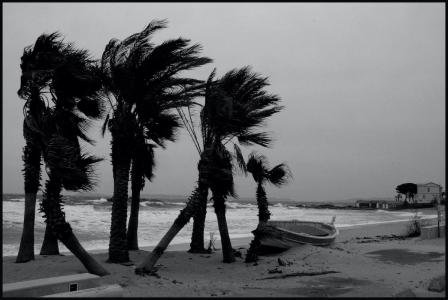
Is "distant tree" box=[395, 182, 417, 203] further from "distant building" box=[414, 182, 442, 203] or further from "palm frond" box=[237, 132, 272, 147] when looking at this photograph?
"palm frond" box=[237, 132, 272, 147]

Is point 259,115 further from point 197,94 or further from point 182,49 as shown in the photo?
point 182,49

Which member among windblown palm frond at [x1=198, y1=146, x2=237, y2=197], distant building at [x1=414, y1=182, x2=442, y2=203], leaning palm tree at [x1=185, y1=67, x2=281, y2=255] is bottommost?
distant building at [x1=414, y1=182, x2=442, y2=203]

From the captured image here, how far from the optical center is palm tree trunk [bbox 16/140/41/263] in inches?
417

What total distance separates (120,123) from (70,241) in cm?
338

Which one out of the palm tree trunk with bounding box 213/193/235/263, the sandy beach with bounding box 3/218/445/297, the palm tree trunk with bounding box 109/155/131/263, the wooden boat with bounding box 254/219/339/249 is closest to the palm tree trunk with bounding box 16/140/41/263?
the sandy beach with bounding box 3/218/445/297

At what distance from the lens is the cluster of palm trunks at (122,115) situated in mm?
10234

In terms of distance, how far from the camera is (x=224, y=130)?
38.6 feet

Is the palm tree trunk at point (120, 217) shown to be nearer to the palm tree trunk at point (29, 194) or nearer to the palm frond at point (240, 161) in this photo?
the palm tree trunk at point (29, 194)

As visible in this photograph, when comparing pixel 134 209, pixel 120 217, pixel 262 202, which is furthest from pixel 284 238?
pixel 120 217

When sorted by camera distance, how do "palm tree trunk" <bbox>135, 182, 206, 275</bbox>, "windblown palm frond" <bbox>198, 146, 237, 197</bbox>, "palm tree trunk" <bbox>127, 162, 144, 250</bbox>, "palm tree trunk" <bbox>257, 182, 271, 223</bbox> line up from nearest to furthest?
"palm tree trunk" <bbox>135, 182, 206, 275</bbox>
"windblown palm frond" <bbox>198, 146, 237, 197</bbox>
"palm tree trunk" <bbox>257, 182, 271, 223</bbox>
"palm tree trunk" <bbox>127, 162, 144, 250</bbox>

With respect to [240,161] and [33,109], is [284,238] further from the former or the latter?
[33,109]

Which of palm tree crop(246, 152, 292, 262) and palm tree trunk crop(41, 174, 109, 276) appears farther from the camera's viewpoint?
palm tree crop(246, 152, 292, 262)

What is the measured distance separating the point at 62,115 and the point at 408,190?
322ft

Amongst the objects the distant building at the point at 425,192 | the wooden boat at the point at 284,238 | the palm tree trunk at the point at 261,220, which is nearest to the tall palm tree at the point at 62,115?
the palm tree trunk at the point at 261,220
